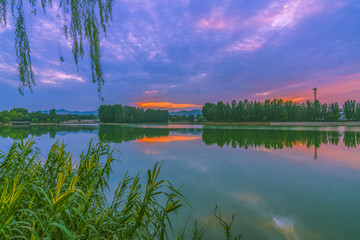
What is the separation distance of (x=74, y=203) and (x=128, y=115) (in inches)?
3577

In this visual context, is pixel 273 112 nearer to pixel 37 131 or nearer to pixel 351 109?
pixel 351 109

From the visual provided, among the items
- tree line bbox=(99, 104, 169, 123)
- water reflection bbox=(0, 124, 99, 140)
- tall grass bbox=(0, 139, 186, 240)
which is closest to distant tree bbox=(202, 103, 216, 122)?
tree line bbox=(99, 104, 169, 123)

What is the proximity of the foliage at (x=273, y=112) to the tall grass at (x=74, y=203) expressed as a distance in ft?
202

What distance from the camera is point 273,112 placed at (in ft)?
192

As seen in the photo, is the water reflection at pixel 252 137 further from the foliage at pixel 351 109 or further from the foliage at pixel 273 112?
the foliage at pixel 351 109

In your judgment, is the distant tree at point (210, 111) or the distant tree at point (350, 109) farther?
the distant tree at point (210, 111)

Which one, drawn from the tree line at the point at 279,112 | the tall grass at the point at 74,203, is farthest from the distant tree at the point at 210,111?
the tall grass at the point at 74,203

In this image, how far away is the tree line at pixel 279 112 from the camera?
55.8 m

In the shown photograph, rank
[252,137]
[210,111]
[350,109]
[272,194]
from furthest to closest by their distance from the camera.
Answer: [210,111] < [350,109] < [252,137] < [272,194]

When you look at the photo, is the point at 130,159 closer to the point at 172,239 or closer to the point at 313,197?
the point at 172,239

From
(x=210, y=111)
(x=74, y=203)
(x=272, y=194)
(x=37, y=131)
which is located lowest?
(x=272, y=194)

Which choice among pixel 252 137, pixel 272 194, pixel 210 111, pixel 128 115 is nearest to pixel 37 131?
pixel 252 137

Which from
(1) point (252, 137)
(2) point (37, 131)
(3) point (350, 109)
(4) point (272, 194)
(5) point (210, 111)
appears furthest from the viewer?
(5) point (210, 111)

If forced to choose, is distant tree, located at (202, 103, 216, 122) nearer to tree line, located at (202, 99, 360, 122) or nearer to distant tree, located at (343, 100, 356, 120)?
tree line, located at (202, 99, 360, 122)
